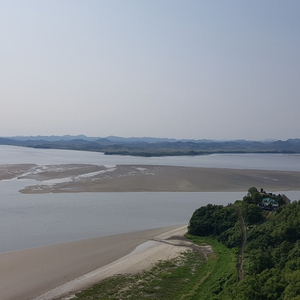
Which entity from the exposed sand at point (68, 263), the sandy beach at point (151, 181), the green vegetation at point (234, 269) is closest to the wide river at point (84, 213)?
the exposed sand at point (68, 263)

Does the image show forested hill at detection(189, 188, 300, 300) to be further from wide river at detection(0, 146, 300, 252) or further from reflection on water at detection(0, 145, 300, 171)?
reflection on water at detection(0, 145, 300, 171)

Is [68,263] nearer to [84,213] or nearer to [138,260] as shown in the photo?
[138,260]

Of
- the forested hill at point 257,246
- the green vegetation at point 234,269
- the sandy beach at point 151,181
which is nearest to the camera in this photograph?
the forested hill at point 257,246

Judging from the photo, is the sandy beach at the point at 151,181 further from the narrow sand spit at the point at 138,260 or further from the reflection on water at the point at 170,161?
the narrow sand spit at the point at 138,260

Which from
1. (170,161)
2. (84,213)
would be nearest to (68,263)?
(84,213)

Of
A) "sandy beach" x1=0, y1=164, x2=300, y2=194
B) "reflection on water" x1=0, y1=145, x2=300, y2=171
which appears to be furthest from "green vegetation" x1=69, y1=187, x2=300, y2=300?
"reflection on water" x1=0, y1=145, x2=300, y2=171

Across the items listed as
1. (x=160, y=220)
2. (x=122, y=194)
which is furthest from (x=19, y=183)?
(x=160, y=220)

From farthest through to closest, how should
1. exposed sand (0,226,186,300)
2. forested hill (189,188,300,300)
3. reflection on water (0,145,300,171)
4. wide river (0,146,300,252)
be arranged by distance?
reflection on water (0,145,300,171) < wide river (0,146,300,252) < exposed sand (0,226,186,300) < forested hill (189,188,300,300)
